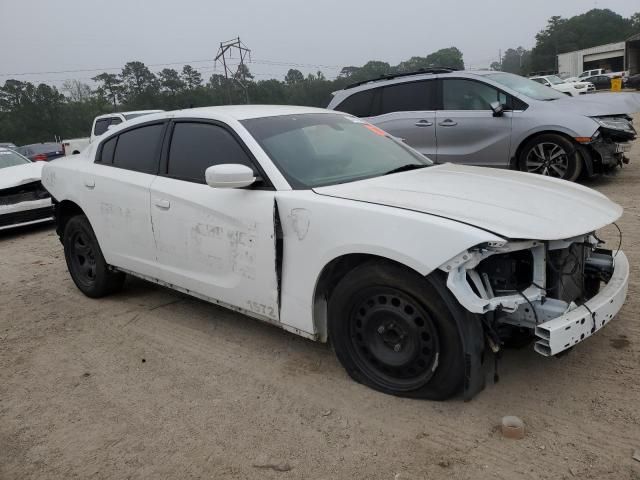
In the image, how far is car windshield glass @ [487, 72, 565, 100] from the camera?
7.94m

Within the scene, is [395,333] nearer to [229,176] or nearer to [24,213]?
[229,176]

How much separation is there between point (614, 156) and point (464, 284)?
6.07m

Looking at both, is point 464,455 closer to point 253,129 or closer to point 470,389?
point 470,389

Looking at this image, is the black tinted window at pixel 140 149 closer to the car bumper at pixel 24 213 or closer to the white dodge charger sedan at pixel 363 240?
the white dodge charger sedan at pixel 363 240

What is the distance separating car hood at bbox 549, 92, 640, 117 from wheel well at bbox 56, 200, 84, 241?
20.7 ft

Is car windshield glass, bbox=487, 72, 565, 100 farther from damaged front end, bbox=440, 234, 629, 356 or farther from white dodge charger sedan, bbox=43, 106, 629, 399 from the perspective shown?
damaged front end, bbox=440, 234, 629, 356

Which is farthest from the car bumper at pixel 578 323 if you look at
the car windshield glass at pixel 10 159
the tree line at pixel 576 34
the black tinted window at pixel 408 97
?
the tree line at pixel 576 34

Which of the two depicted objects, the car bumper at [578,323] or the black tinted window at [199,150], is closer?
the car bumper at [578,323]

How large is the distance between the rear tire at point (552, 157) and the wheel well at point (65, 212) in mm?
5798

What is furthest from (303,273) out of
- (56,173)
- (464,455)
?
(56,173)

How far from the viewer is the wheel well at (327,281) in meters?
3.02

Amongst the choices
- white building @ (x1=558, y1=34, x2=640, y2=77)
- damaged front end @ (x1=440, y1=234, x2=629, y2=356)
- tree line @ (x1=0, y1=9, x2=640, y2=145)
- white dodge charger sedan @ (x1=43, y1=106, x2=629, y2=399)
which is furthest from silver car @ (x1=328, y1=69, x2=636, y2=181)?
white building @ (x1=558, y1=34, x2=640, y2=77)

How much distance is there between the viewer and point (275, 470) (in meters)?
2.53

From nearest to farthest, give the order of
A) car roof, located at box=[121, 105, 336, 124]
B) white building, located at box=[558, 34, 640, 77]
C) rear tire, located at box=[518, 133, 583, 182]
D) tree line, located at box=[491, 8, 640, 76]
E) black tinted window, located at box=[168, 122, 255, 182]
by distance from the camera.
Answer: black tinted window, located at box=[168, 122, 255, 182]
car roof, located at box=[121, 105, 336, 124]
rear tire, located at box=[518, 133, 583, 182]
white building, located at box=[558, 34, 640, 77]
tree line, located at box=[491, 8, 640, 76]
